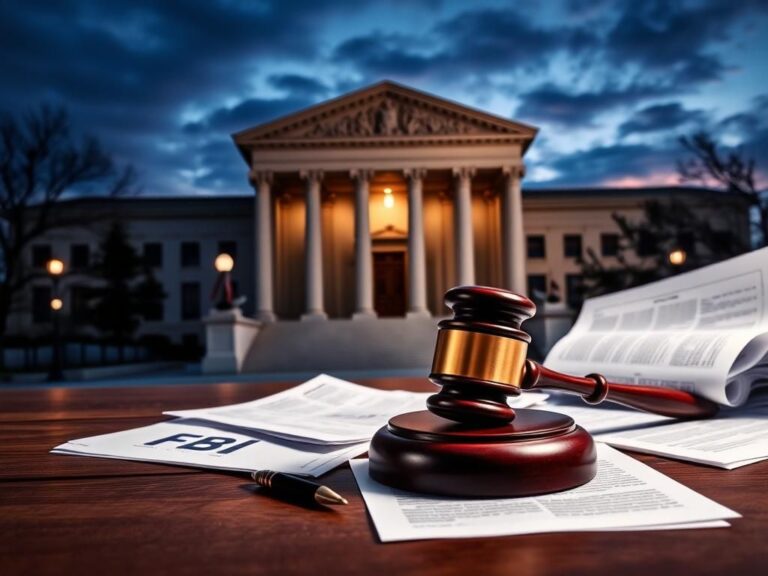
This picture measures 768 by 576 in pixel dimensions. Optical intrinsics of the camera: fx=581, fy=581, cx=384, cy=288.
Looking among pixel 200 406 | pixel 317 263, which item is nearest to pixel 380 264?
pixel 317 263

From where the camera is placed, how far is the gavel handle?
0.77 metres

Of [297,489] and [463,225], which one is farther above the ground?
[463,225]

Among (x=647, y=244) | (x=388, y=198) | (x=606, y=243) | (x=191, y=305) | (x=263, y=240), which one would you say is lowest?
(x=191, y=305)

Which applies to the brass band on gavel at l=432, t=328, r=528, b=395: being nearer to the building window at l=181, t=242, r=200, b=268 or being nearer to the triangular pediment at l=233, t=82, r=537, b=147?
the triangular pediment at l=233, t=82, r=537, b=147

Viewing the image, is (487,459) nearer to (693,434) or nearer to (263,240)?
(693,434)

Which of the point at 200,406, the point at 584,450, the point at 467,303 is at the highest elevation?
the point at 467,303

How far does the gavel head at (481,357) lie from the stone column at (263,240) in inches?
979

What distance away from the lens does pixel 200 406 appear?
5.25ft

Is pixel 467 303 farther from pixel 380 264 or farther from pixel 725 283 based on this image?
pixel 380 264

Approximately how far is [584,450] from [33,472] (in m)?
0.72

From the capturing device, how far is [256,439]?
998mm

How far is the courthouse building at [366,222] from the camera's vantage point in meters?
25.5

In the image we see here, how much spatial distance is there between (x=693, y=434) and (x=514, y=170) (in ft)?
86.3

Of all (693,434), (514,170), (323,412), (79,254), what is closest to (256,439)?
(323,412)
